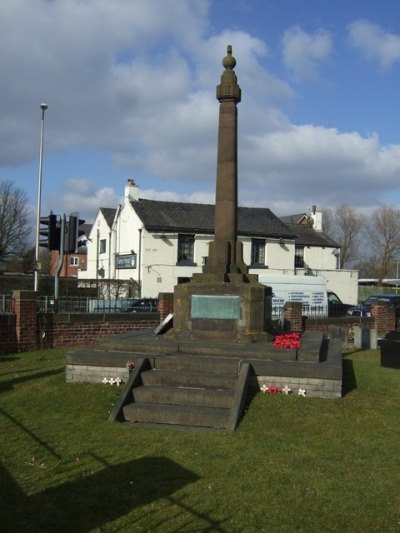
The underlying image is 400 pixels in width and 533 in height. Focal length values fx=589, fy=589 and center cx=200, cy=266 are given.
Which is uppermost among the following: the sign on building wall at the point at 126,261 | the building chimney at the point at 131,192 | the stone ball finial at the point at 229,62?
the building chimney at the point at 131,192

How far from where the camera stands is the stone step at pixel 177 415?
8156 mm

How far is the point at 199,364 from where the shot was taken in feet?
31.9

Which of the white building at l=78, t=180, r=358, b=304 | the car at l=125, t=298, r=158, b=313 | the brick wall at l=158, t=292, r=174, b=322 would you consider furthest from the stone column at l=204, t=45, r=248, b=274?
the white building at l=78, t=180, r=358, b=304

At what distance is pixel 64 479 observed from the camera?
20.1 feet

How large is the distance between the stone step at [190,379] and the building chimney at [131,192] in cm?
3043

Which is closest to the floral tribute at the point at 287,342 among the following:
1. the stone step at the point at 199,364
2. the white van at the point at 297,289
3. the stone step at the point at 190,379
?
the stone step at the point at 199,364

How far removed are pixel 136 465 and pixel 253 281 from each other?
6.12 metres

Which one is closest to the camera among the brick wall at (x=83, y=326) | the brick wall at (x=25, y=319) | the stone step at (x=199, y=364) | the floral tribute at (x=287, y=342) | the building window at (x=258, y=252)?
the stone step at (x=199, y=364)

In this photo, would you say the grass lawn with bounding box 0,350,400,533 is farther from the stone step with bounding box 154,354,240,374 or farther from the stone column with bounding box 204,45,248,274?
the stone column with bounding box 204,45,248,274

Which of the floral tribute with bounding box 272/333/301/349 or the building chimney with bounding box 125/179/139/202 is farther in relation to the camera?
the building chimney with bounding box 125/179/139/202

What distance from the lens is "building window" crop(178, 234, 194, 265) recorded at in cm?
3775

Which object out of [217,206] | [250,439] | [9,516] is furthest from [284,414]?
[217,206]

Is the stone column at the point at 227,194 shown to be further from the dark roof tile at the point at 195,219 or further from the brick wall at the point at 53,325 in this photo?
the dark roof tile at the point at 195,219

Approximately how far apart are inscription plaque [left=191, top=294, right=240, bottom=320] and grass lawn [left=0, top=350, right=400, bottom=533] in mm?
2681
